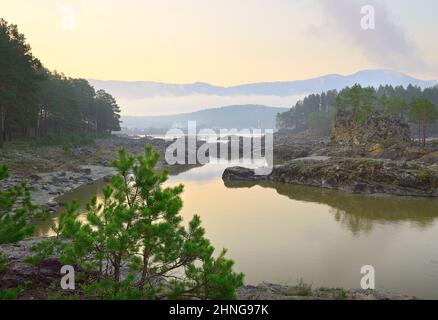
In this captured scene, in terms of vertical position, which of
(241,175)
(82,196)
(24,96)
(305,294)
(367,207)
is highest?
(24,96)

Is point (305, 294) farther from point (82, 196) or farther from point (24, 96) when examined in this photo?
point (24, 96)

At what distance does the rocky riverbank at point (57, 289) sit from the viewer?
498 inches

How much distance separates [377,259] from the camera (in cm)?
1989

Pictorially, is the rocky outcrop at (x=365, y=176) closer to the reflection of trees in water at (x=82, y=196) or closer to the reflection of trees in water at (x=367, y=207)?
the reflection of trees in water at (x=367, y=207)

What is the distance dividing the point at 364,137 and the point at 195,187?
4987 centimetres

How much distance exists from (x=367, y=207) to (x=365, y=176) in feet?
35.1

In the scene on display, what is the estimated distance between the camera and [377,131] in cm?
7981

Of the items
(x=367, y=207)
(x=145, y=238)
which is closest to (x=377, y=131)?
(x=367, y=207)

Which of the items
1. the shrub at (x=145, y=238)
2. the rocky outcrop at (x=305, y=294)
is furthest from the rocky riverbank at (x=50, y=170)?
the shrub at (x=145, y=238)

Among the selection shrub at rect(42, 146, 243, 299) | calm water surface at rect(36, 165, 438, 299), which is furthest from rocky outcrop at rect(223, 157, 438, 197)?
shrub at rect(42, 146, 243, 299)

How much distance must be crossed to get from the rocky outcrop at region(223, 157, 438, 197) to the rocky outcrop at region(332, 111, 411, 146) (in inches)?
1165

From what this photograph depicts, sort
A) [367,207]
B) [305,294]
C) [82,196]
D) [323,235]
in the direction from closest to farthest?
[305,294] → [323,235] → [367,207] → [82,196]

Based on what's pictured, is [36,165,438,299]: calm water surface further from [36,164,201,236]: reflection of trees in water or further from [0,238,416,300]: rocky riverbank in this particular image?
[0,238,416,300]: rocky riverbank
